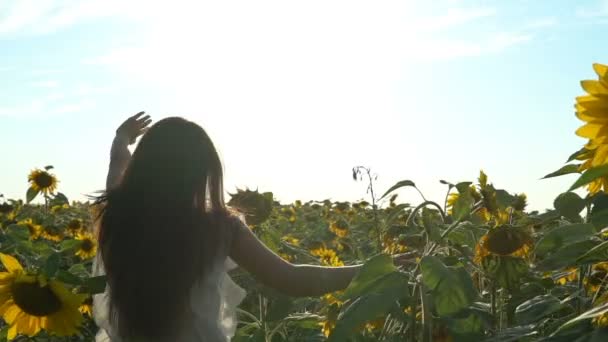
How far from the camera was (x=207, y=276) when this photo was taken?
2469mm

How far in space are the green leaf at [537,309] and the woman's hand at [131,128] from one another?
1.99m

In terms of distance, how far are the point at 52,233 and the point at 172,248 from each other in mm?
4342

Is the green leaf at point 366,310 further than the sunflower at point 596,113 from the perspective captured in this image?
Yes

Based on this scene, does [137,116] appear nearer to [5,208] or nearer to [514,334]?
[514,334]

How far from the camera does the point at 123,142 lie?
312cm

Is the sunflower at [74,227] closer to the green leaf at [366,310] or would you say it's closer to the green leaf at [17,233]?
the green leaf at [17,233]

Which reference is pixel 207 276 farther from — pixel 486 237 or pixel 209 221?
pixel 486 237

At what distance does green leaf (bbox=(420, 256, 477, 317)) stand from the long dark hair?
122 centimetres

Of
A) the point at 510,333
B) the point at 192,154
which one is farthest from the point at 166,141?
the point at 510,333

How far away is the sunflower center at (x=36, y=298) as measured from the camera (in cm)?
251

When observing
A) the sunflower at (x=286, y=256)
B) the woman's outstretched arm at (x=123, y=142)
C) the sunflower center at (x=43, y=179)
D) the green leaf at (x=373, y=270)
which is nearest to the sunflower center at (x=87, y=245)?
the sunflower at (x=286, y=256)

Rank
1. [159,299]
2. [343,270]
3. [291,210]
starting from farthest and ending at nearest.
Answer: [291,210] → [159,299] → [343,270]

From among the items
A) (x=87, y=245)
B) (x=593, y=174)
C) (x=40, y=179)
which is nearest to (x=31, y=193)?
(x=40, y=179)

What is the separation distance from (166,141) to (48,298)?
59 centimetres
